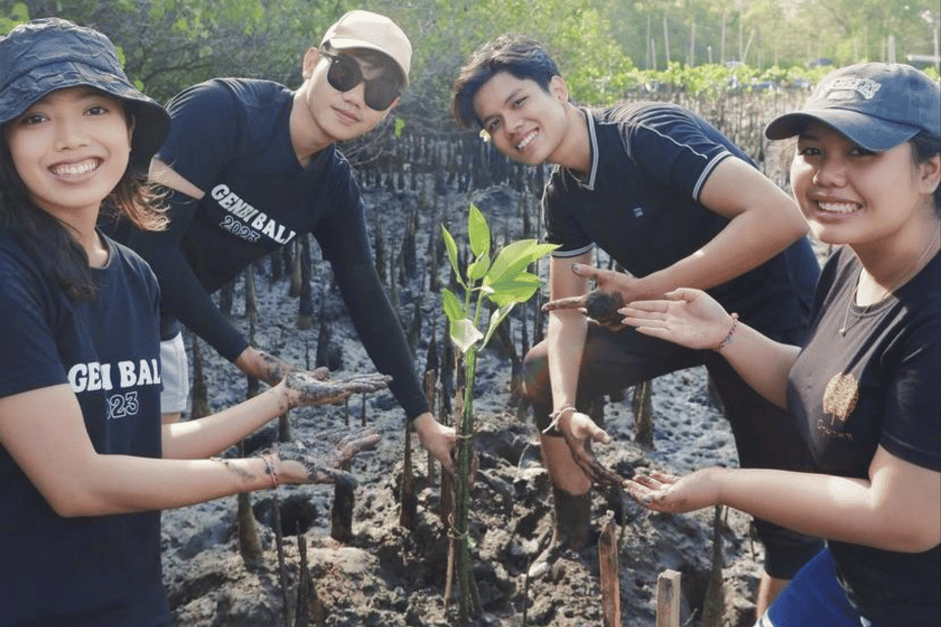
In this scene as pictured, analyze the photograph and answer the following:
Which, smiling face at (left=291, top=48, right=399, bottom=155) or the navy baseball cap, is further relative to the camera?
smiling face at (left=291, top=48, right=399, bottom=155)

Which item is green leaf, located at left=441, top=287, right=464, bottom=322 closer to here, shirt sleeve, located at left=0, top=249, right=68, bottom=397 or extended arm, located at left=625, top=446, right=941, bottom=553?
extended arm, located at left=625, top=446, right=941, bottom=553

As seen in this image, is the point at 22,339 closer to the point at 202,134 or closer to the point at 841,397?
the point at 202,134

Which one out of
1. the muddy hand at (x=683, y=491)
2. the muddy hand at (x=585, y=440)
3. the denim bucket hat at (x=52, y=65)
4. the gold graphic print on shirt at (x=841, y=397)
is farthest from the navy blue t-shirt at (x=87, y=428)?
the gold graphic print on shirt at (x=841, y=397)

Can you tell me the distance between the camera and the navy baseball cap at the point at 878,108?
1.35 metres

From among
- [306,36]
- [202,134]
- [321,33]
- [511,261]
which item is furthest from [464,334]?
[306,36]

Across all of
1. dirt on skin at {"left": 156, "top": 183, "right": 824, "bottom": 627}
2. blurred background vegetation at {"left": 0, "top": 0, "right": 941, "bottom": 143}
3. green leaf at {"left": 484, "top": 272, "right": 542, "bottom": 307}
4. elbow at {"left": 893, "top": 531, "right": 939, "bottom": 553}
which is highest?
blurred background vegetation at {"left": 0, "top": 0, "right": 941, "bottom": 143}

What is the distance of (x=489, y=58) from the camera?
7.41ft

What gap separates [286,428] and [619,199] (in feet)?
5.40

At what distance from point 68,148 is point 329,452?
663 mm

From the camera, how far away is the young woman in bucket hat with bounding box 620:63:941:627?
4.28ft

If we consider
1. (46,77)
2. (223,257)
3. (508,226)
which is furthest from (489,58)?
(508,226)

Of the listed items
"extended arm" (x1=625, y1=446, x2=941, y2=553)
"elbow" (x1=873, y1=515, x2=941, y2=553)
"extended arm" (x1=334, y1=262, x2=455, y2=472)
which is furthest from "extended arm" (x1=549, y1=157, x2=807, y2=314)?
"elbow" (x1=873, y1=515, x2=941, y2=553)

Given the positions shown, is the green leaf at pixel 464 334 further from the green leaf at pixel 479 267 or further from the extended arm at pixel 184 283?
the extended arm at pixel 184 283

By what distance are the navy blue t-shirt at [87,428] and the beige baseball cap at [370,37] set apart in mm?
930
